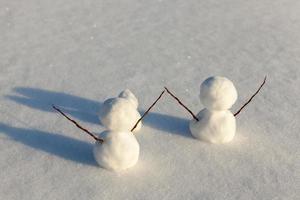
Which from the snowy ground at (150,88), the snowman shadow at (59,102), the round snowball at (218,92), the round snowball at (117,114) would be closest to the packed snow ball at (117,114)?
the round snowball at (117,114)

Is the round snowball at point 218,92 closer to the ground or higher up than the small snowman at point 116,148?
higher up

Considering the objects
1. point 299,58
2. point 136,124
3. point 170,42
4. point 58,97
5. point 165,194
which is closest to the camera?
point 165,194

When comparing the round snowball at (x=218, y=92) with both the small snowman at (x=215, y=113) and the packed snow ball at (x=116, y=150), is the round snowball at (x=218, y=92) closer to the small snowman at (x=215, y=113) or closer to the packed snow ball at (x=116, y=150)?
the small snowman at (x=215, y=113)

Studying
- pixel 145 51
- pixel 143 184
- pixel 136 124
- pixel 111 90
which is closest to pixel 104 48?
pixel 145 51

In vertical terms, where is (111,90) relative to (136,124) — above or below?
below

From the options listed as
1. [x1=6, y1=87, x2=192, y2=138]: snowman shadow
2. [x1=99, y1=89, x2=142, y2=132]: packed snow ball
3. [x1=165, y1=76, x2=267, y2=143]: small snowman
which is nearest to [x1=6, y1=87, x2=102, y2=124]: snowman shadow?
[x1=6, y1=87, x2=192, y2=138]: snowman shadow

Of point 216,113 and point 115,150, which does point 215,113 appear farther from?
point 115,150

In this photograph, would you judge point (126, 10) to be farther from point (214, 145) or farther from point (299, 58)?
point (214, 145)
